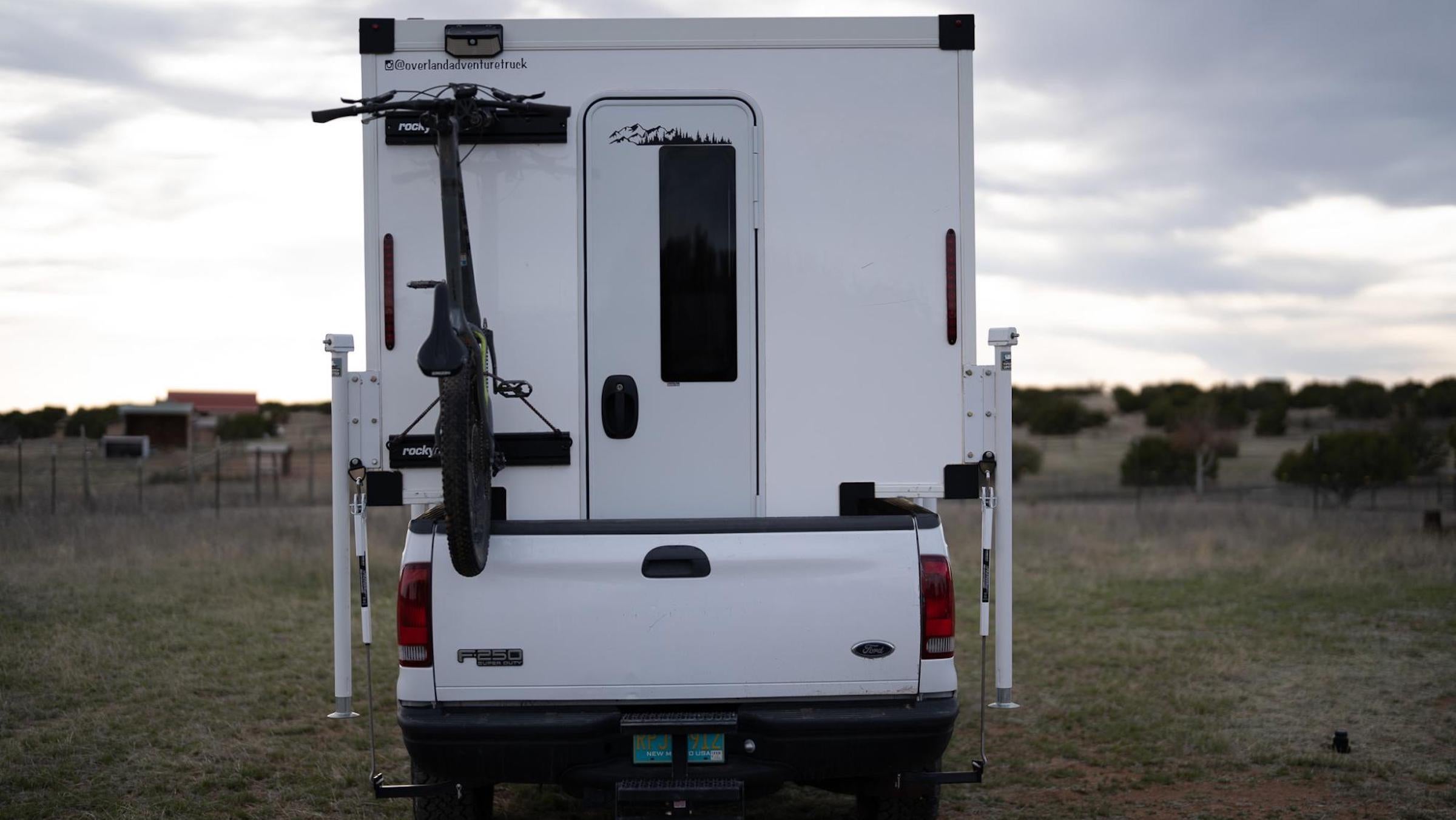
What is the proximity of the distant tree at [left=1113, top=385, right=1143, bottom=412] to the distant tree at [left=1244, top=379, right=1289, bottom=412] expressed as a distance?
5.45 meters

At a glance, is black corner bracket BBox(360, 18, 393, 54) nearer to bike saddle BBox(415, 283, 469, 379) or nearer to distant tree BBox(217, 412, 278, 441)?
bike saddle BBox(415, 283, 469, 379)

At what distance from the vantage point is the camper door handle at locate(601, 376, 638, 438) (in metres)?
4.68

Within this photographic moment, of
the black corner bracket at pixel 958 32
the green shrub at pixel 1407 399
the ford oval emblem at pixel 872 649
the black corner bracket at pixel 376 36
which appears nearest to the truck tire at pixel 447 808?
the ford oval emblem at pixel 872 649

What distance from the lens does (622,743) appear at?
14.3ft

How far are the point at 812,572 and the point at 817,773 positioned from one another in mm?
713

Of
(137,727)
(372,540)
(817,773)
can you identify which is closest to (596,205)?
(817,773)

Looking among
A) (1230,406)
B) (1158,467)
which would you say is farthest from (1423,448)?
(1230,406)

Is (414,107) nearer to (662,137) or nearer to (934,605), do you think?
(662,137)

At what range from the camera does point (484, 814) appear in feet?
16.9

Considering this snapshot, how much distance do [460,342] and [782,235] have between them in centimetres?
137

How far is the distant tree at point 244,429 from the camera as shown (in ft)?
173

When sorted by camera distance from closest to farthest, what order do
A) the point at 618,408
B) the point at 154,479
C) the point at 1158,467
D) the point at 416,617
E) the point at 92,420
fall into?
the point at 416,617 < the point at 618,408 < the point at 1158,467 < the point at 154,479 < the point at 92,420

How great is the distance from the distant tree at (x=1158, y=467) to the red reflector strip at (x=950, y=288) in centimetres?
2504

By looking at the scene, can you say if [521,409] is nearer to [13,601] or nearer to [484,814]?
[484,814]
